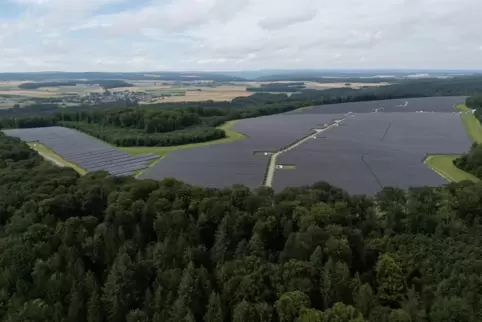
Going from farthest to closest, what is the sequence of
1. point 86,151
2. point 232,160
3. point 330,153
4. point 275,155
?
point 86,151
point 330,153
point 275,155
point 232,160

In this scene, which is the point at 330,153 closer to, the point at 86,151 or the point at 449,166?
the point at 449,166

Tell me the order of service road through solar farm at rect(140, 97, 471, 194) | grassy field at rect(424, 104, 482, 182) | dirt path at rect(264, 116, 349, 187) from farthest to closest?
grassy field at rect(424, 104, 482, 182)
dirt path at rect(264, 116, 349, 187)
service road through solar farm at rect(140, 97, 471, 194)

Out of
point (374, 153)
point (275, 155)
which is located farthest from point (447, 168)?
point (275, 155)

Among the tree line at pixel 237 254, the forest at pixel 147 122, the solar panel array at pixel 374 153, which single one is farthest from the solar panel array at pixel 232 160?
the tree line at pixel 237 254

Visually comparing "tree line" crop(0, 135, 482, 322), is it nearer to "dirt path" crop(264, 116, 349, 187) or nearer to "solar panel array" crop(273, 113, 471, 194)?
"solar panel array" crop(273, 113, 471, 194)

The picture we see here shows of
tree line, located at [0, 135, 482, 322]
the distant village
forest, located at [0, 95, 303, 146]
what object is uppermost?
the distant village

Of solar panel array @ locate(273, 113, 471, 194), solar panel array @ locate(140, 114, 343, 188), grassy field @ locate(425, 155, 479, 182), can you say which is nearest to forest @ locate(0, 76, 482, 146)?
solar panel array @ locate(140, 114, 343, 188)

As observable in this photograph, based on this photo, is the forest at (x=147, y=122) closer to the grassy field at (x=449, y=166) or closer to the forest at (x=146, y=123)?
the forest at (x=146, y=123)
